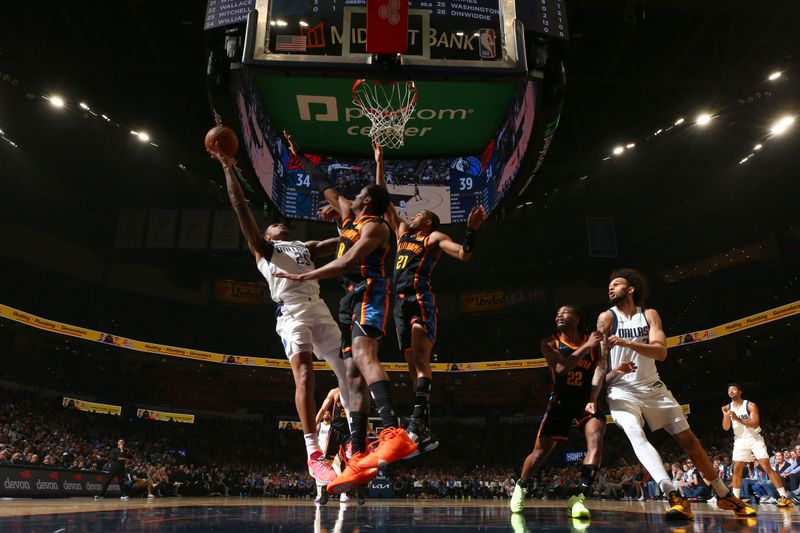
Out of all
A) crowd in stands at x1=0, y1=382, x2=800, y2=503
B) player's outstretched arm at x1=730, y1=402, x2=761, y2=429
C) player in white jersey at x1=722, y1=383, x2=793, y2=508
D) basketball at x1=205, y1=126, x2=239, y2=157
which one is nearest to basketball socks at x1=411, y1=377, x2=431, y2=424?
basketball at x1=205, y1=126, x2=239, y2=157

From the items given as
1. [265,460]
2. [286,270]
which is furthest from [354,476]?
[265,460]

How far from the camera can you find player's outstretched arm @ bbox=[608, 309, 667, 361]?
433 centimetres

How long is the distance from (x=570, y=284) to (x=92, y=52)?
22.6 meters

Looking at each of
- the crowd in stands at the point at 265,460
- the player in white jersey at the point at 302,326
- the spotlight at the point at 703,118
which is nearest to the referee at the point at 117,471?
the crowd in stands at the point at 265,460

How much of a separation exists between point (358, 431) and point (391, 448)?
17.3 inches

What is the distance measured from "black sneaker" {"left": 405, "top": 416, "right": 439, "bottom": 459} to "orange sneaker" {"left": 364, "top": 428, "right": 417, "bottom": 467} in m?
0.30

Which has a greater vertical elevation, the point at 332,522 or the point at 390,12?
the point at 390,12

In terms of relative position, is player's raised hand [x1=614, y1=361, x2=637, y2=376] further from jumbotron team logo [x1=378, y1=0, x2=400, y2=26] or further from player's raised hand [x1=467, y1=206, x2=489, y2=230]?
jumbotron team logo [x1=378, y1=0, x2=400, y2=26]

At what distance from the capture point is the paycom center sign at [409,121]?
29.3 ft

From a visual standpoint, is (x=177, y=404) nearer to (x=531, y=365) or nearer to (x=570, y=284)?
(x=531, y=365)

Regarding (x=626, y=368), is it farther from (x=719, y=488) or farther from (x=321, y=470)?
(x=321, y=470)

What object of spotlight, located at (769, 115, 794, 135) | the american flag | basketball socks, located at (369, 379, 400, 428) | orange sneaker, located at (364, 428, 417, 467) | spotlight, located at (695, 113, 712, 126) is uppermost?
spotlight, located at (769, 115, 794, 135)

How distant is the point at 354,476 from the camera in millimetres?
3764

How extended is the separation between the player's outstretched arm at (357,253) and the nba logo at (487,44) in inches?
108
